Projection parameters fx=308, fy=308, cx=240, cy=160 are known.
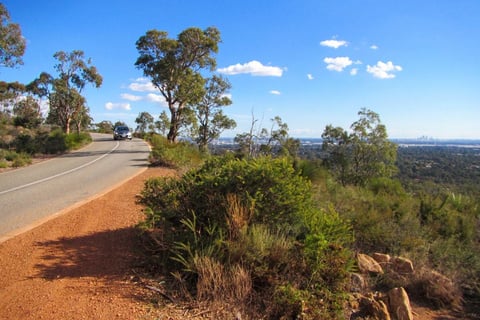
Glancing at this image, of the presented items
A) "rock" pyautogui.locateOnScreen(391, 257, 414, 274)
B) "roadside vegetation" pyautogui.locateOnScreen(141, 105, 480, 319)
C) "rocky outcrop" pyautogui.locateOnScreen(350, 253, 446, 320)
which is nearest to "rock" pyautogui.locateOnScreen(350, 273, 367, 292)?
"rocky outcrop" pyautogui.locateOnScreen(350, 253, 446, 320)

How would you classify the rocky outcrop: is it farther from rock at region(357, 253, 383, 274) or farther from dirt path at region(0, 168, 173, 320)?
dirt path at region(0, 168, 173, 320)

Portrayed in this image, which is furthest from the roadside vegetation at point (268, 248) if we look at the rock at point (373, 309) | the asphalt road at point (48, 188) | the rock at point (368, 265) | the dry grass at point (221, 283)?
the asphalt road at point (48, 188)

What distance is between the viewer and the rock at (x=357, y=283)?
5.24 m

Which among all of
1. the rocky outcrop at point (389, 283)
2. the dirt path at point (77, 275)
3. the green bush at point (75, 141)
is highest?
the green bush at point (75, 141)

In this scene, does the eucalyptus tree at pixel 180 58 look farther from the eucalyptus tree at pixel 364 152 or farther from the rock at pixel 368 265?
the rock at pixel 368 265

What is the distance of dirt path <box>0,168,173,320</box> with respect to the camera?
356 cm

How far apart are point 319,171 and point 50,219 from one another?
8033mm

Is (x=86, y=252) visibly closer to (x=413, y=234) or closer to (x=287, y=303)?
(x=287, y=303)

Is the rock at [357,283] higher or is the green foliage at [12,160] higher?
the green foliage at [12,160]

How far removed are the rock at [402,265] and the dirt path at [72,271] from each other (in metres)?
4.85

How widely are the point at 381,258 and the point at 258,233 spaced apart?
3381mm

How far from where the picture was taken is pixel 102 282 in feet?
13.6

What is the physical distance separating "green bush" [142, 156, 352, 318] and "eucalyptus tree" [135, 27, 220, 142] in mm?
21281

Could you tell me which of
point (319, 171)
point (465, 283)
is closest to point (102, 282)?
point (465, 283)
